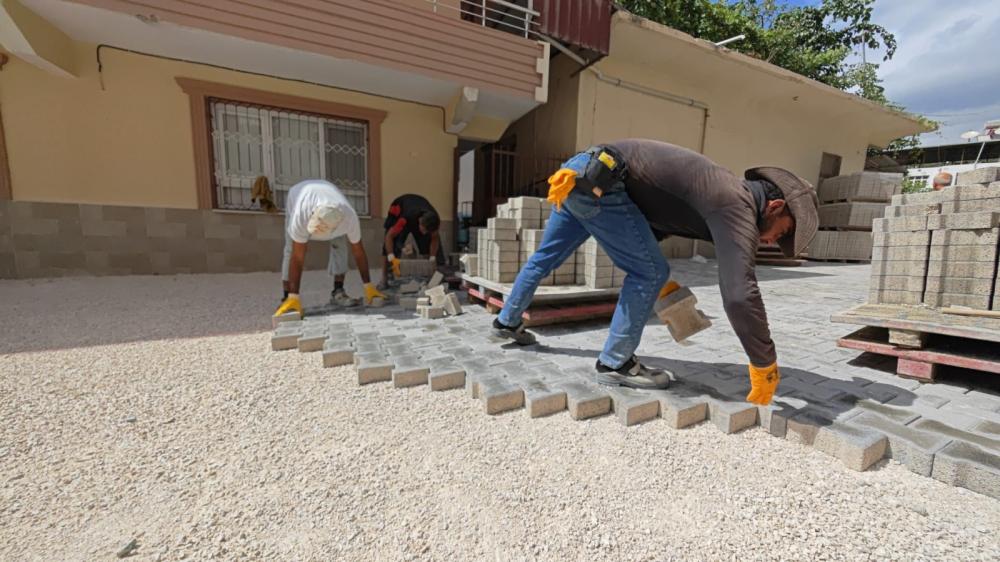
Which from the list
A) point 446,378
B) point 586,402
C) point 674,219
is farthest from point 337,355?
point 674,219

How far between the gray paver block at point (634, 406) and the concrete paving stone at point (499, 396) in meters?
0.47

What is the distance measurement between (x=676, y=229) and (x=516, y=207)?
6.36 feet

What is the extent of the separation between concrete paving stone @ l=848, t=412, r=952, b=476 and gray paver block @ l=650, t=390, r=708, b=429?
59 cm

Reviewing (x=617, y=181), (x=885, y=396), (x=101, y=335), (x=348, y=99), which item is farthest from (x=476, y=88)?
(x=885, y=396)

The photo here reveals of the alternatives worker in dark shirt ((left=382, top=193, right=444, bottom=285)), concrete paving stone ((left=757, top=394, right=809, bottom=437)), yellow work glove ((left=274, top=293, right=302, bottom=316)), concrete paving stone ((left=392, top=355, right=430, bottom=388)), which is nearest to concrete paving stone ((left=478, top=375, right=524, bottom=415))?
concrete paving stone ((left=392, top=355, right=430, bottom=388))

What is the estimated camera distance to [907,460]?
1531 mm

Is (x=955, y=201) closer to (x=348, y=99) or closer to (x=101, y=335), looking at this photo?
(x=101, y=335)

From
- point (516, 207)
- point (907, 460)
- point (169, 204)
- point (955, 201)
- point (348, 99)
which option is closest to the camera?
point (907, 460)

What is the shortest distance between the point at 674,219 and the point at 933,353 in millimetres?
1668

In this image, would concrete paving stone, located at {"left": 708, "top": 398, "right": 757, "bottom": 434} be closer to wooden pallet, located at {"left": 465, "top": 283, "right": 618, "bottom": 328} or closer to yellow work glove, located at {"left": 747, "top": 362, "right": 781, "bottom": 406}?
yellow work glove, located at {"left": 747, "top": 362, "right": 781, "bottom": 406}

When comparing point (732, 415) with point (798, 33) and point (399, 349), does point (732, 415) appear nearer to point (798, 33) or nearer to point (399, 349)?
point (399, 349)

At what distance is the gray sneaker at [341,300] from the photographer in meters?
4.11

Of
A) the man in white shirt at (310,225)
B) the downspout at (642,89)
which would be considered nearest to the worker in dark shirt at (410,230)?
the man in white shirt at (310,225)

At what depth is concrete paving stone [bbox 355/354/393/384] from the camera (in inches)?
90.9
